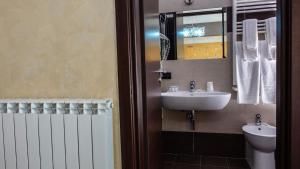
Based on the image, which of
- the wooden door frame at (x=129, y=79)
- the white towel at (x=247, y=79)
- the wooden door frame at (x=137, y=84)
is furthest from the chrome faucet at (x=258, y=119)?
the wooden door frame at (x=129, y=79)

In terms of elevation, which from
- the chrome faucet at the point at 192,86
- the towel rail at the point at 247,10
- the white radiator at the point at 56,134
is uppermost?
the towel rail at the point at 247,10

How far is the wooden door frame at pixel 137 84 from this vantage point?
1074mm

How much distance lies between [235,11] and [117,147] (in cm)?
193

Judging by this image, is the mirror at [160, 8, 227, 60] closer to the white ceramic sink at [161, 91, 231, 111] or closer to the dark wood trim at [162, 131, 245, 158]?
the white ceramic sink at [161, 91, 231, 111]

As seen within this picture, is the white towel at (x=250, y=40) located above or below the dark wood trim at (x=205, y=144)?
above

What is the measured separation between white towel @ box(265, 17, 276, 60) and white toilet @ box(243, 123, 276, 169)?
72 cm

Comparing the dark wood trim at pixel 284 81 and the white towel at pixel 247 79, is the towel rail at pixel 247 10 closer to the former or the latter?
the white towel at pixel 247 79

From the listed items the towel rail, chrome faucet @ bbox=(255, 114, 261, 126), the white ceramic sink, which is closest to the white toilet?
chrome faucet @ bbox=(255, 114, 261, 126)

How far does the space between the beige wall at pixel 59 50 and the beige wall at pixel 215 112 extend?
1.56 m

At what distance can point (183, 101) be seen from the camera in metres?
2.30

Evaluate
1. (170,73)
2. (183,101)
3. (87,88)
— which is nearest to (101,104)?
(87,88)

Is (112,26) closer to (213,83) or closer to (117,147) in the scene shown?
(117,147)

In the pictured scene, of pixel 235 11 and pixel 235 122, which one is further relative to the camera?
pixel 235 122

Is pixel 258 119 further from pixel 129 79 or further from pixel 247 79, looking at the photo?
pixel 129 79
